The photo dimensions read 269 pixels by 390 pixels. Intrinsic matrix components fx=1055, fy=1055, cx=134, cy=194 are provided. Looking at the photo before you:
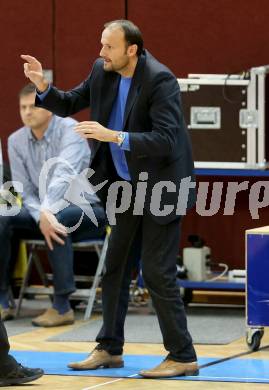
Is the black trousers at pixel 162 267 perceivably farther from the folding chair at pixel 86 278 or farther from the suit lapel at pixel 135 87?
the folding chair at pixel 86 278

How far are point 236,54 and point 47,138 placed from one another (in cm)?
162

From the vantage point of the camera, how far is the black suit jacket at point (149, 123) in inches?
178

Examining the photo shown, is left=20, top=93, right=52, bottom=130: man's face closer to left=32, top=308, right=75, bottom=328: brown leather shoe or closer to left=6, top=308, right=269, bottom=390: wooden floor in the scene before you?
left=32, top=308, right=75, bottom=328: brown leather shoe

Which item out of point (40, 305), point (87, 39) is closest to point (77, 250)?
point (40, 305)

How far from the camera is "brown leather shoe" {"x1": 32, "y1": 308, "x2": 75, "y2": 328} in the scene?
6.50 metres

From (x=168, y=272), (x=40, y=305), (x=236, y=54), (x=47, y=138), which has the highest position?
(x=236, y=54)

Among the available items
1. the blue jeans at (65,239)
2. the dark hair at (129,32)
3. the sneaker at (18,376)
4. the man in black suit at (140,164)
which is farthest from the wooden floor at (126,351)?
the dark hair at (129,32)

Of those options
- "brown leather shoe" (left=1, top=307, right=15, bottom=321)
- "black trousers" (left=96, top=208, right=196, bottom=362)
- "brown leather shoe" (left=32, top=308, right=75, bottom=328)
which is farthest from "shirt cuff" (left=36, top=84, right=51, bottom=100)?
"brown leather shoe" (left=1, top=307, right=15, bottom=321)

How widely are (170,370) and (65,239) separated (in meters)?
2.07

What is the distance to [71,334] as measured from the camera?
6121 millimetres

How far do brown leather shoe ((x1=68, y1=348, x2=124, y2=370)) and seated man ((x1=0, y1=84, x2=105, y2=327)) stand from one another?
5.21ft

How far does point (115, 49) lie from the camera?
4656 mm

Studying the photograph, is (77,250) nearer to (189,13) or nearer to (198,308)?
(198,308)

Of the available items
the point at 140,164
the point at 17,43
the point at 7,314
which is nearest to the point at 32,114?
the point at 7,314
